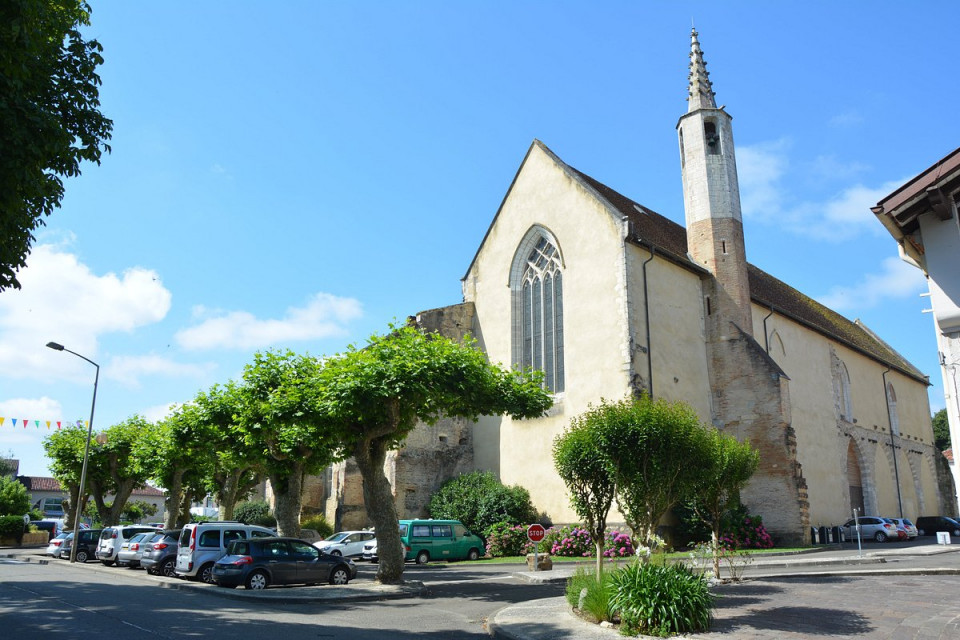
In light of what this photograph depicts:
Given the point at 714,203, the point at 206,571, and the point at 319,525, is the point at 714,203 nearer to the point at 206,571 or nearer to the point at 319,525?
the point at 319,525

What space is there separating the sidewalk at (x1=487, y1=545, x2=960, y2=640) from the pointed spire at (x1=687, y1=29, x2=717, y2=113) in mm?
21788

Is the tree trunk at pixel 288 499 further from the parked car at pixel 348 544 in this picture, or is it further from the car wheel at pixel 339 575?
the car wheel at pixel 339 575

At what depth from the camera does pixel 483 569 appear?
2233 centimetres

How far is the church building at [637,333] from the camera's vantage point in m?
27.1

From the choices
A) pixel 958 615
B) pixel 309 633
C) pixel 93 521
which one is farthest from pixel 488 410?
pixel 93 521

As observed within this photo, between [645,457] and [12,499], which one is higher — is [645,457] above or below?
above

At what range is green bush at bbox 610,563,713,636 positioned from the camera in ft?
31.8

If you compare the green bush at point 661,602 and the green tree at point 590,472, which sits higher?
the green tree at point 590,472

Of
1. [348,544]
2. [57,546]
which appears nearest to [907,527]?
[348,544]

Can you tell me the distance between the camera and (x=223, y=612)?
12375 mm

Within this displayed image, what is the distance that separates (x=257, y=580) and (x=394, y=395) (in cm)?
526

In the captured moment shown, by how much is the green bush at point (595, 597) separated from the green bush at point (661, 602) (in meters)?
0.20

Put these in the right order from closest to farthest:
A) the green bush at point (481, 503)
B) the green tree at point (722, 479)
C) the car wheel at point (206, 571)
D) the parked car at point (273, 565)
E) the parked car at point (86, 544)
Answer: the green tree at point (722, 479) < the parked car at point (273, 565) < the car wheel at point (206, 571) < the parked car at point (86, 544) < the green bush at point (481, 503)

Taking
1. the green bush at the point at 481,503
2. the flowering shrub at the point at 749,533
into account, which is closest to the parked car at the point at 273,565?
the green bush at the point at 481,503
